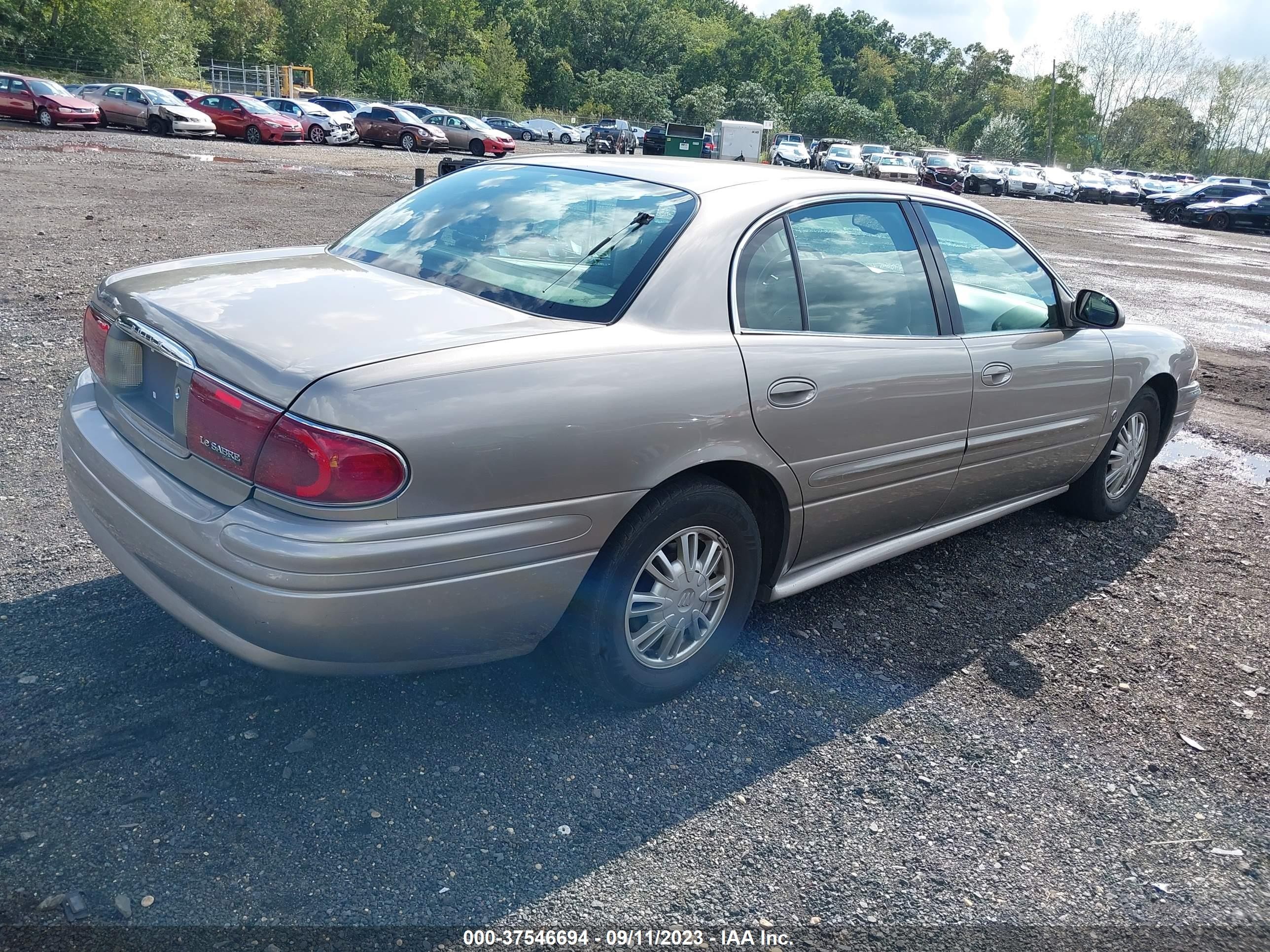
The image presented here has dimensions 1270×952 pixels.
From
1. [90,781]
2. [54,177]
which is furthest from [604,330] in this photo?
[54,177]

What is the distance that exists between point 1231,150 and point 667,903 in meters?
127

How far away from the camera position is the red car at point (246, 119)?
35.1 meters

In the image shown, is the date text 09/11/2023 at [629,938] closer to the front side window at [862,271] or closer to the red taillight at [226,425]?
the red taillight at [226,425]

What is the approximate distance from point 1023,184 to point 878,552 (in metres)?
50.5

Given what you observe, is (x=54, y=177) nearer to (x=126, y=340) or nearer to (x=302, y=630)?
(x=126, y=340)

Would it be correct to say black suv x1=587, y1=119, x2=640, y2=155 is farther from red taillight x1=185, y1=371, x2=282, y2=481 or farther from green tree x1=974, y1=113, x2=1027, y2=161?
green tree x1=974, y1=113, x2=1027, y2=161

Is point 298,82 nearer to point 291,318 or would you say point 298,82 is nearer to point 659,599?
point 291,318

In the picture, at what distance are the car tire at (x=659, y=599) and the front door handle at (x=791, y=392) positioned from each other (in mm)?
325

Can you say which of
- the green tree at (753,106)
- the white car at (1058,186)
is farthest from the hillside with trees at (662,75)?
the white car at (1058,186)

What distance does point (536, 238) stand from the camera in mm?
3344

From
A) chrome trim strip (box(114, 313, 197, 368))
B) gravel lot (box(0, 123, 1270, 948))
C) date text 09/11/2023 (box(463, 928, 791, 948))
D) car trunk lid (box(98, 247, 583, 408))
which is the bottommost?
date text 09/11/2023 (box(463, 928, 791, 948))

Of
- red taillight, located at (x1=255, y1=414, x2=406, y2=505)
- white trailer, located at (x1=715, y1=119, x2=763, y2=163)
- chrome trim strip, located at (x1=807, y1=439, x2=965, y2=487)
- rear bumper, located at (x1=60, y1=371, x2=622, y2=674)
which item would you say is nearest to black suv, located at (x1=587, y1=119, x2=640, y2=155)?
white trailer, located at (x1=715, y1=119, x2=763, y2=163)

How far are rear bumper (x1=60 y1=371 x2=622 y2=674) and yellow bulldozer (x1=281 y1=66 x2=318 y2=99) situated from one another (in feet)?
193

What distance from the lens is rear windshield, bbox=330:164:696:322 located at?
3.04m
